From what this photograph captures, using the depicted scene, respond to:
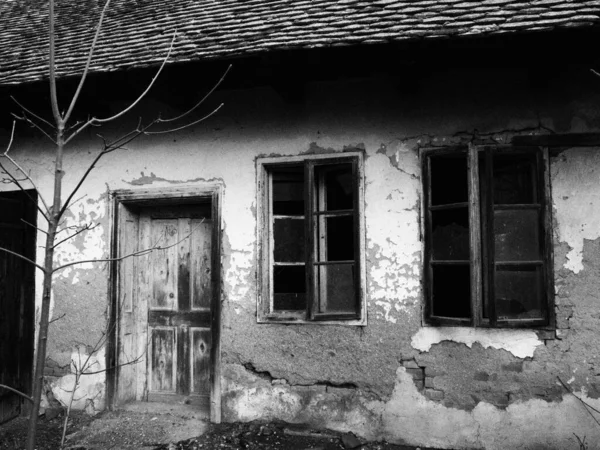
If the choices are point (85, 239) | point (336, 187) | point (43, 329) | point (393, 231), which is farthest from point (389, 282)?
point (85, 239)

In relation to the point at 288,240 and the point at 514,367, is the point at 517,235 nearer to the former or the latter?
the point at 514,367

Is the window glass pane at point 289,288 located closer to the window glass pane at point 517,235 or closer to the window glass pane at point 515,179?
the window glass pane at point 517,235

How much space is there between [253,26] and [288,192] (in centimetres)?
147

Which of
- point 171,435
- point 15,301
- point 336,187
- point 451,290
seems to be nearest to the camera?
point 451,290

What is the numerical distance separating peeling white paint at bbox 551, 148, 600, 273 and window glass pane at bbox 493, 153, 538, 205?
0.17 m

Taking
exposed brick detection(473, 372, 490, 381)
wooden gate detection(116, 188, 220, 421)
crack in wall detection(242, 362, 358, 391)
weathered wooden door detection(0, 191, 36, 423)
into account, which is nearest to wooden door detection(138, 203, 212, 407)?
wooden gate detection(116, 188, 220, 421)

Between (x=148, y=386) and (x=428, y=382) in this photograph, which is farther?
(x=148, y=386)

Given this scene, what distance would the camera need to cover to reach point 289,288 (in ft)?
14.8

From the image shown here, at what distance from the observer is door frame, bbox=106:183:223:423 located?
14.8 feet

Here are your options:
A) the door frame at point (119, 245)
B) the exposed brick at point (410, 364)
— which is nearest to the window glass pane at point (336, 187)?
the door frame at point (119, 245)

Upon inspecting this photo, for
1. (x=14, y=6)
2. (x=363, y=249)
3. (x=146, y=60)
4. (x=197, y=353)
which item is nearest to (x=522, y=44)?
(x=363, y=249)

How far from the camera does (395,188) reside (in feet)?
13.7

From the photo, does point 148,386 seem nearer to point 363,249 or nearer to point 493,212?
point 363,249

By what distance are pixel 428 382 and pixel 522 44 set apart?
2.64 m
